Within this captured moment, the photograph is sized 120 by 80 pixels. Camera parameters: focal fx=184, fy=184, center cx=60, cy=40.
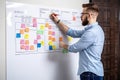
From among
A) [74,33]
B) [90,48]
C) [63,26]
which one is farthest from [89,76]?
[63,26]

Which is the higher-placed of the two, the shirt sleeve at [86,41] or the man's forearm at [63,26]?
the man's forearm at [63,26]

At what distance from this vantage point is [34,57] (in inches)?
80.7

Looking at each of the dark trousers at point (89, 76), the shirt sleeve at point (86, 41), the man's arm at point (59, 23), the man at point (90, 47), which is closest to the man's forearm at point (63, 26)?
the man's arm at point (59, 23)

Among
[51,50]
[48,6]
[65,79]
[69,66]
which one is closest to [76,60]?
[69,66]

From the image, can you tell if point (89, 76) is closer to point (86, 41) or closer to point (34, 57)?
point (86, 41)

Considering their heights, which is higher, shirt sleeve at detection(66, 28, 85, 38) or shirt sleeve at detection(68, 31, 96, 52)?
shirt sleeve at detection(66, 28, 85, 38)

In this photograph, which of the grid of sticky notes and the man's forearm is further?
the man's forearm

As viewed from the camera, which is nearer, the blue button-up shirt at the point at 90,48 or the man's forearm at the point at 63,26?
the blue button-up shirt at the point at 90,48

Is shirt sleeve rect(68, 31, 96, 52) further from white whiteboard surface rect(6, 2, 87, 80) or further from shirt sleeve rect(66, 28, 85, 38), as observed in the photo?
white whiteboard surface rect(6, 2, 87, 80)

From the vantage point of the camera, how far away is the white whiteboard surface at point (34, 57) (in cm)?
189

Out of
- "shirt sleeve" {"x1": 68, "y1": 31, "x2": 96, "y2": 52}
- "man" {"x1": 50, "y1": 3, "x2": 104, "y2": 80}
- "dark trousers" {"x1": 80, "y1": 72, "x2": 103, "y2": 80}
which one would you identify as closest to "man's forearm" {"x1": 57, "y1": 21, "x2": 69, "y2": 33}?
"man" {"x1": 50, "y1": 3, "x2": 104, "y2": 80}

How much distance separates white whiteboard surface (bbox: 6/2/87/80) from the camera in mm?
1886

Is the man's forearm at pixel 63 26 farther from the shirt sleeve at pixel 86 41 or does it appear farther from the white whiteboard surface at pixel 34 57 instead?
the shirt sleeve at pixel 86 41

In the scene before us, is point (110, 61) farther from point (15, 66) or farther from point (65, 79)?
point (15, 66)
